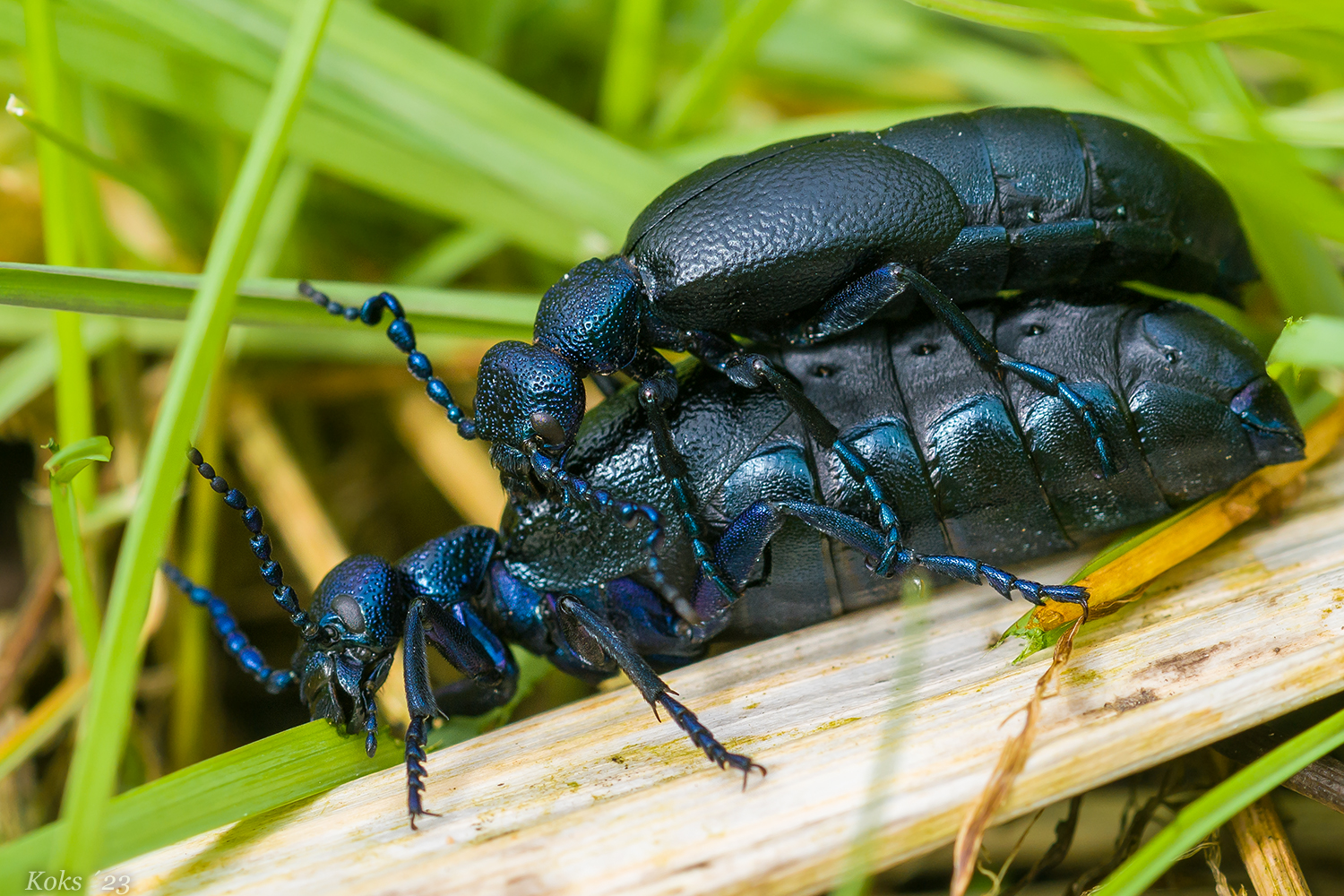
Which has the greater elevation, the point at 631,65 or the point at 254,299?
the point at 631,65

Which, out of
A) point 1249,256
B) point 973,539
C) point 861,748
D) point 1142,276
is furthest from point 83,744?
point 1249,256

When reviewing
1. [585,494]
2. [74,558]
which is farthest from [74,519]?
[585,494]

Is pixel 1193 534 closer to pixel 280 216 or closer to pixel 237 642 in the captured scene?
pixel 237 642

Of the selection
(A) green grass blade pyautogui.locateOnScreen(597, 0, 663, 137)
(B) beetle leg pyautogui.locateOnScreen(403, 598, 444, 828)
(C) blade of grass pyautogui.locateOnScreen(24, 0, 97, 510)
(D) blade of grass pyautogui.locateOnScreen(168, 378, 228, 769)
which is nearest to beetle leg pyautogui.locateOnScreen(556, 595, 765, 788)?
(B) beetle leg pyautogui.locateOnScreen(403, 598, 444, 828)

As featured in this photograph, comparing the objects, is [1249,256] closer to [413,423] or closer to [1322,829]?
[1322,829]

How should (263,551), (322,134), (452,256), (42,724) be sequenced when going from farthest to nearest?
(452,256), (322,134), (42,724), (263,551)

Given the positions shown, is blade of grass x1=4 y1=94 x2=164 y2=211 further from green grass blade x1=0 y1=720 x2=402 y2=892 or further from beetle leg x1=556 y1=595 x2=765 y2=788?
beetle leg x1=556 y1=595 x2=765 y2=788
